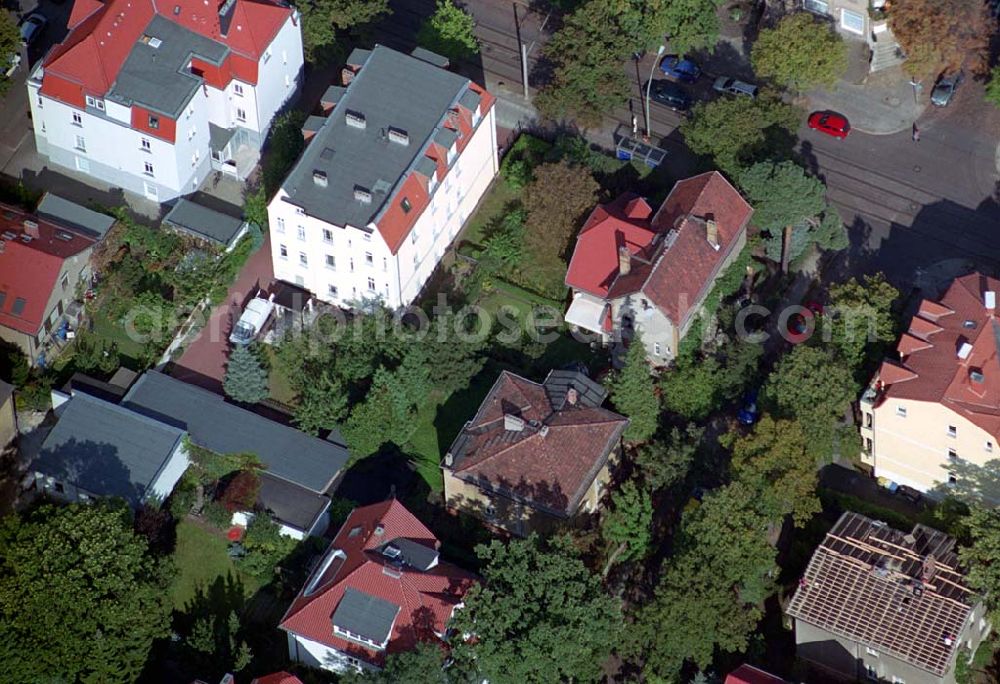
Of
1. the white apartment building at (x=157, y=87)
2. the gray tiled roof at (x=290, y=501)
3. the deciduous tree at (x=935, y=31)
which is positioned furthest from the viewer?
the deciduous tree at (x=935, y=31)

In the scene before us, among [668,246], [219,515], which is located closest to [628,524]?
[668,246]

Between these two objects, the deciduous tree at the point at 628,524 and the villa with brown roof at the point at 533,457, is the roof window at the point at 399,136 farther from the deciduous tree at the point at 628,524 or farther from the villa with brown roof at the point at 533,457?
the deciduous tree at the point at 628,524

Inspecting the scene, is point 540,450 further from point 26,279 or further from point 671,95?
point 26,279

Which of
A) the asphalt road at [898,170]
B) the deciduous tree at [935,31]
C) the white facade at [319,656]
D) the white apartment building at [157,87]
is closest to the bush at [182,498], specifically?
the white facade at [319,656]

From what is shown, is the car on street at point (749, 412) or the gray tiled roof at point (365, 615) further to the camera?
the car on street at point (749, 412)

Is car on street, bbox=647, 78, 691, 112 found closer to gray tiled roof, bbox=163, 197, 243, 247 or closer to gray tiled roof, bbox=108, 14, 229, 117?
gray tiled roof, bbox=108, 14, 229, 117

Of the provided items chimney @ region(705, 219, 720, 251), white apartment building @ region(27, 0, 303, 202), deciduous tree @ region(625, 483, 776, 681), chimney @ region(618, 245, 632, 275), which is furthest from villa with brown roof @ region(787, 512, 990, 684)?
white apartment building @ region(27, 0, 303, 202)

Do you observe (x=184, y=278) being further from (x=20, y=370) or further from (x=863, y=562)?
(x=863, y=562)
